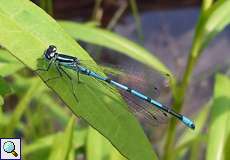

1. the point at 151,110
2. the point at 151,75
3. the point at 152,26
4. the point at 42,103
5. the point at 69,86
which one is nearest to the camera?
the point at 69,86

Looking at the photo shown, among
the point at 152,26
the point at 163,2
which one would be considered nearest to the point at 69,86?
the point at 152,26

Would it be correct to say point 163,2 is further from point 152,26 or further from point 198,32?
point 198,32

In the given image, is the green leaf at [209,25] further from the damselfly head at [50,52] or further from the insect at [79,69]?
the damselfly head at [50,52]

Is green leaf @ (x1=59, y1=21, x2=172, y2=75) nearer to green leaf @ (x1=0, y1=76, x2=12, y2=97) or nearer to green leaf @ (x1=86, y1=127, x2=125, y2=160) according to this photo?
green leaf @ (x1=86, y1=127, x2=125, y2=160)

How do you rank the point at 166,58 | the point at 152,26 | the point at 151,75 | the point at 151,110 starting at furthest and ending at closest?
the point at 152,26
the point at 166,58
the point at 151,75
the point at 151,110

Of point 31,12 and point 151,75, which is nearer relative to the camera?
point 31,12

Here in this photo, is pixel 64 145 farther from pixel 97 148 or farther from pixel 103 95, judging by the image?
pixel 103 95
